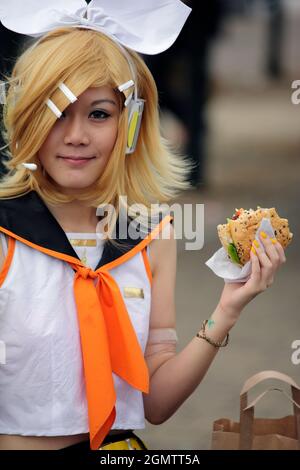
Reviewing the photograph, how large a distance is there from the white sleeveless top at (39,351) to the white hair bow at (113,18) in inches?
22.7

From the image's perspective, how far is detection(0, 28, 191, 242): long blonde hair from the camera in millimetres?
2520

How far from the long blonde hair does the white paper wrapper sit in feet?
1.04

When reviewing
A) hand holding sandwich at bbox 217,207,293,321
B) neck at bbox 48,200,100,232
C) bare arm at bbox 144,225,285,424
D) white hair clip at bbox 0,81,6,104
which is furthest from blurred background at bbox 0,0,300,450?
hand holding sandwich at bbox 217,207,293,321

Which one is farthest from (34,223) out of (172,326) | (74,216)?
(172,326)

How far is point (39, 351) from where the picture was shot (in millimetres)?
2520

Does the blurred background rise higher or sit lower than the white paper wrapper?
higher

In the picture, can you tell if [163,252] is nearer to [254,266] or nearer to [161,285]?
[161,285]

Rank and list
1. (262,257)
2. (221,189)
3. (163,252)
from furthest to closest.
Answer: (221,189) < (163,252) < (262,257)

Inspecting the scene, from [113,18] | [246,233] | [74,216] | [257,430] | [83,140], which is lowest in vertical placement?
[257,430]

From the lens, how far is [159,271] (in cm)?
277

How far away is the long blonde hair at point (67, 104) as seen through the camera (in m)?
2.52

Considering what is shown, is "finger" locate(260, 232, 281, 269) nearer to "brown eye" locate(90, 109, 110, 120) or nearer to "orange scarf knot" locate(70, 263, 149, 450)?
"orange scarf knot" locate(70, 263, 149, 450)

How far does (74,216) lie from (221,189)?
931 cm

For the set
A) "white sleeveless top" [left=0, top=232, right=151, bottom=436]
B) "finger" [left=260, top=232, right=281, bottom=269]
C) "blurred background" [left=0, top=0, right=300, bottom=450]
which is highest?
"blurred background" [left=0, top=0, right=300, bottom=450]
